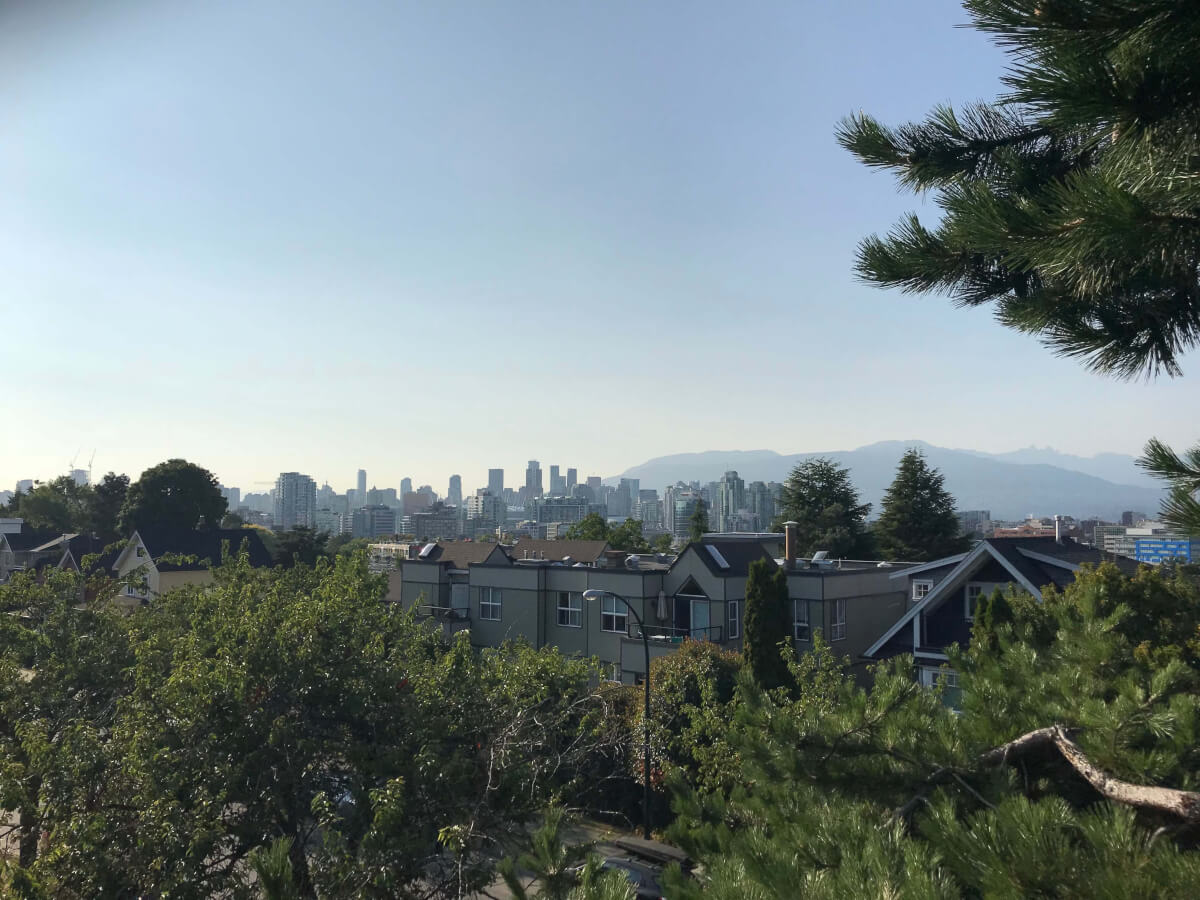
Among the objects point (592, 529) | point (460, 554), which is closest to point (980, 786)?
point (460, 554)

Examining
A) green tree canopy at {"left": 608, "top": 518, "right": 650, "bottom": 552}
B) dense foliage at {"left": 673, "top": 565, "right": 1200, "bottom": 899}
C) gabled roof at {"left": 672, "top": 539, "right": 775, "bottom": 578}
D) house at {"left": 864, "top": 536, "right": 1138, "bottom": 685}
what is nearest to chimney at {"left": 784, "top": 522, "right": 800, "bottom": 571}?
gabled roof at {"left": 672, "top": 539, "right": 775, "bottom": 578}

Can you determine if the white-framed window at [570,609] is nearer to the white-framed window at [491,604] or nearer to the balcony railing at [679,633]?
the white-framed window at [491,604]

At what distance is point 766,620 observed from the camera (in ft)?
82.3

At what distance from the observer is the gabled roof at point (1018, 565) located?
22.4 metres

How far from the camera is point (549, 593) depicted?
33.1m

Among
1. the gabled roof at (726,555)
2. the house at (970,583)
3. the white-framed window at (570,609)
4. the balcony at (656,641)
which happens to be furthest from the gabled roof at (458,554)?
the house at (970,583)

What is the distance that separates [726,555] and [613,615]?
15.7 feet

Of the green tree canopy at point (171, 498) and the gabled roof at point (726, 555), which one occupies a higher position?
the green tree canopy at point (171, 498)

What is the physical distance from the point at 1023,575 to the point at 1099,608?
56.6ft

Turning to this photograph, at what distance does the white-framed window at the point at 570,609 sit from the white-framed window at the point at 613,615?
1.11 meters

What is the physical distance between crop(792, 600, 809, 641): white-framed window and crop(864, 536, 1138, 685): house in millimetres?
4546

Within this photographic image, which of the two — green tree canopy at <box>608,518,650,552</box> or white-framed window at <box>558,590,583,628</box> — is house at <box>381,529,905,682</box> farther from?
green tree canopy at <box>608,518,650,552</box>

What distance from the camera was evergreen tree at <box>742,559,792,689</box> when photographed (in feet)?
80.6

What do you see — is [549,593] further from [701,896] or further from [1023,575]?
[701,896]
